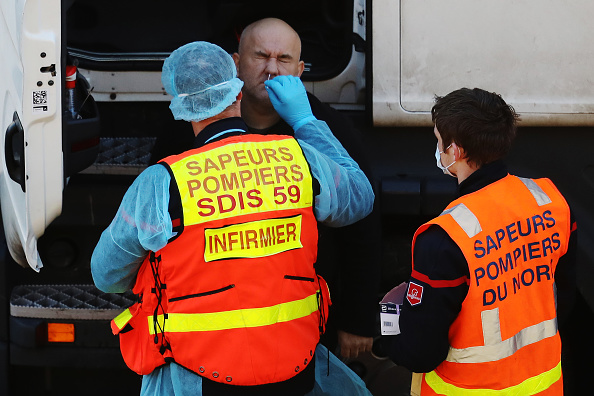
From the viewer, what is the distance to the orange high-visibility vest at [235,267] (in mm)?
1872

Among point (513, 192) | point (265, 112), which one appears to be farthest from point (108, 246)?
point (513, 192)

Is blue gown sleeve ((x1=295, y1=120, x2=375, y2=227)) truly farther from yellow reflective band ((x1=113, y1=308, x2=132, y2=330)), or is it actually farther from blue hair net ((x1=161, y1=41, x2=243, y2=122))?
yellow reflective band ((x1=113, y1=308, x2=132, y2=330))

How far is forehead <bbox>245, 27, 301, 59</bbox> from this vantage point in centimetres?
257

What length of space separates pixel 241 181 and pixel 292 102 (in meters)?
0.44

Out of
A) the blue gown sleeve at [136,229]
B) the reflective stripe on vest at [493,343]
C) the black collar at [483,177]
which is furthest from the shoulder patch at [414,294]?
the blue gown sleeve at [136,229]

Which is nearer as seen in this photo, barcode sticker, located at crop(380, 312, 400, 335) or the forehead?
barcode sticker, located at crop(380, 312, 400, 335)

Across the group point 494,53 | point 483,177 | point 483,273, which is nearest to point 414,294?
point 483,273

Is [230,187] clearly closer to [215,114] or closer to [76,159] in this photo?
[215,114]

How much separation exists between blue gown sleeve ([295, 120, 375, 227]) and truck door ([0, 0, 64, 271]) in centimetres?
66

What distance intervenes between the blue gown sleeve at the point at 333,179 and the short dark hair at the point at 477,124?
1.05 feet

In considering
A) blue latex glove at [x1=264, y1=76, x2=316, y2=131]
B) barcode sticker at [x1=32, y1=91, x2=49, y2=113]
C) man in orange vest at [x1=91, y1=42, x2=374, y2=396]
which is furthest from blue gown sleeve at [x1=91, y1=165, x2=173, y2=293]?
blue latex glove at [x1=264, y1=76, x2=316, y2=131]

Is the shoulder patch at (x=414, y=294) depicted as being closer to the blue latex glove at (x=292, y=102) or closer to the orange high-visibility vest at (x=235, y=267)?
the orange high-visibility vest at (x=235, y=267)

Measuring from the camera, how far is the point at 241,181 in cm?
189

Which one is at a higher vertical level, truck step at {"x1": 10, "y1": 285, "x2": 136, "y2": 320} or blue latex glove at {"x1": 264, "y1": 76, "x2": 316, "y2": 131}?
blue latex glove at {"x1": 264, "y1": 76, "x2": 316, "y2": 131}
